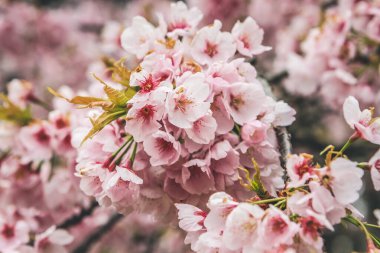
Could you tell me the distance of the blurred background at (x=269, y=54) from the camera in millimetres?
2455

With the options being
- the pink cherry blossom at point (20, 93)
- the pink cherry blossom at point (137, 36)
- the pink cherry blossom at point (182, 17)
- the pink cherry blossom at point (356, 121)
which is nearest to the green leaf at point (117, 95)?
the pink cherry blossom at point (137, 36)

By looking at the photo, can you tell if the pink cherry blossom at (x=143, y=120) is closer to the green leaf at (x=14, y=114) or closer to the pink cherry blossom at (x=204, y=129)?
the pink cherry blossom at (x=204, y=129)

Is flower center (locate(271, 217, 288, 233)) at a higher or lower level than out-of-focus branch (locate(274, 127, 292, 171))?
higher

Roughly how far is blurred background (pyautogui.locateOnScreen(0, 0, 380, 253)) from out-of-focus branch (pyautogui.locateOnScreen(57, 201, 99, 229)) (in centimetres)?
53

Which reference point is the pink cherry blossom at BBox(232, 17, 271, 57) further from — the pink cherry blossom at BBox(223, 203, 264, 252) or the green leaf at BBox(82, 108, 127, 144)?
the pink cherry blossom at BBox(223, 203, 264, 252)

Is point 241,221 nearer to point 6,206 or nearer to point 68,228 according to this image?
point 68,228

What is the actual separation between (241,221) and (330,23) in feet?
5.03

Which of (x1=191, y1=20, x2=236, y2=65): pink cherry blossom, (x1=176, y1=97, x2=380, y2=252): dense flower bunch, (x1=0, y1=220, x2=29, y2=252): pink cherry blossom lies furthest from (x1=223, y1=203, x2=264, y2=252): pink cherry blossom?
(x1=0, y1=220, x2=29, y2=252): pink cherry blossom

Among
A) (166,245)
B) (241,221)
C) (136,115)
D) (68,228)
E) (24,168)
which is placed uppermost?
(136,115)

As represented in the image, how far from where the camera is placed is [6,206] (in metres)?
2.46

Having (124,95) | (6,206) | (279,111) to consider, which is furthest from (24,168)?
(279,111)

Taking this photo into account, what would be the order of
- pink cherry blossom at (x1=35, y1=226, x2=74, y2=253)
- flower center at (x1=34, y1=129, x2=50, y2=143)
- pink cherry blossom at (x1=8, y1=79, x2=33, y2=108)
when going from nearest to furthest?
pink cherry blossom at (x1=35, y1=226, x2=74, y2=253) → flower center at (x1=34, y1=129, x2=50, y2=143) → pink cherry blossom at (x1=8, y1=79, x2=33, y2=108)

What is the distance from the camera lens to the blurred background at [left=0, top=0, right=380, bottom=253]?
96.7 inches

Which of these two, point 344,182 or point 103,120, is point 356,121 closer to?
point 344,182
